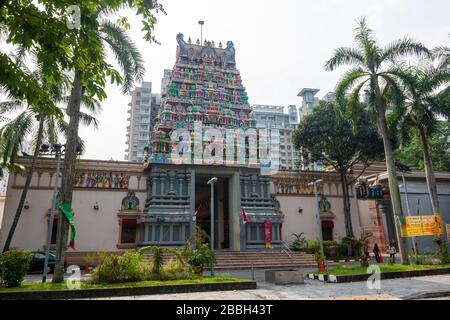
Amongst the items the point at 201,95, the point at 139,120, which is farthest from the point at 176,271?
the point at 139,120

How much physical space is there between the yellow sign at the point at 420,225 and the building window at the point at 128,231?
17.9m

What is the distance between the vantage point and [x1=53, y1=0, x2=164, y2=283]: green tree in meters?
6.20

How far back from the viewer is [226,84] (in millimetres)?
29500

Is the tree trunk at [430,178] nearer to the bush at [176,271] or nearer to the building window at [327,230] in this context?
the building window at [327,230]

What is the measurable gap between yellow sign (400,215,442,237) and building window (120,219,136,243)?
704 inches

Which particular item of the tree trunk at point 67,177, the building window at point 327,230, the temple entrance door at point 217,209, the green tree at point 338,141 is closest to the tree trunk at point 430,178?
the green tree at point 338,141

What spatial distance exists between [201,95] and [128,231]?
12797 millimetres

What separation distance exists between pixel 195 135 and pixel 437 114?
16.7m

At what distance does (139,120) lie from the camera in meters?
84.4

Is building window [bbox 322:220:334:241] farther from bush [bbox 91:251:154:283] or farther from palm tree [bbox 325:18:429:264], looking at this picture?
bush [bbox 91:251:154:283]

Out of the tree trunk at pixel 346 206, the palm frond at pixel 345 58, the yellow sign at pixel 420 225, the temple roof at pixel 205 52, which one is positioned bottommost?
the yellow sign at pixel 420 225

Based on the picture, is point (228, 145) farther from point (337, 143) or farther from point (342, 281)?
point (342, 281)

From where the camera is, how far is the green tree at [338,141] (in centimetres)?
2614

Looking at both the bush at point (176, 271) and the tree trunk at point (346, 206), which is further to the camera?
the tree trunk at point (346, 206)
